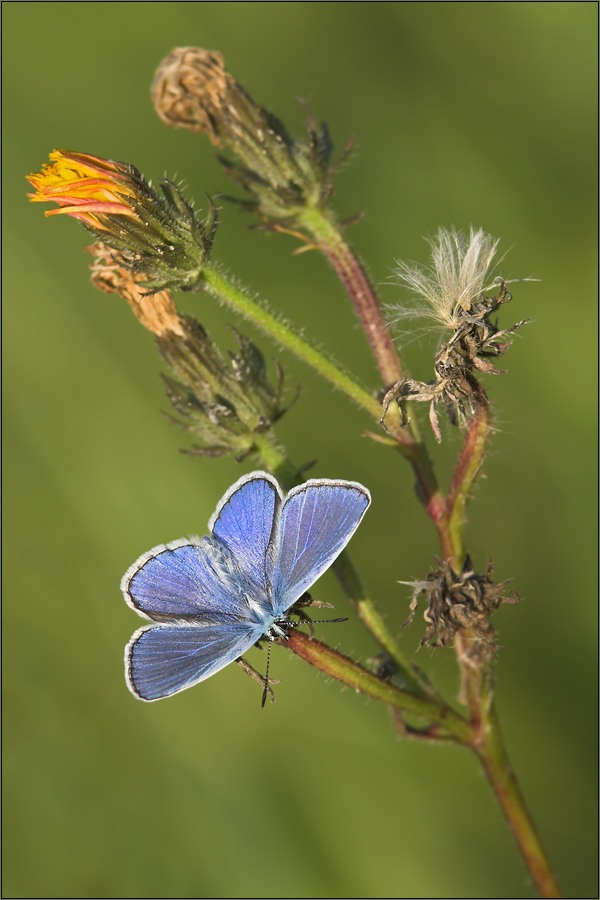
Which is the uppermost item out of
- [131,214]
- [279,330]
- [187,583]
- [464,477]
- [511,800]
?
[131,214]

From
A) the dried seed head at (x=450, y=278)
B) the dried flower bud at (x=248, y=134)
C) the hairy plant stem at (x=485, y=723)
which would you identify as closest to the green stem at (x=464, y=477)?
the hairy plant stem at (x=485, y=723)

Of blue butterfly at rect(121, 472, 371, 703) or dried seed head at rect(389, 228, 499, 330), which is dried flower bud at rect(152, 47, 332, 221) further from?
blue butterfly at rect(121, 472, 371, 703)

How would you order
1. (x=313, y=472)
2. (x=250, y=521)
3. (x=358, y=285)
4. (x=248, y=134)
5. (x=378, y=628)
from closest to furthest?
1. (x=250, y=521)
2. (x=378, y=628)
3. (x=358, y=285)
4. (x=248, y=134)
5. (x=313, y=472)

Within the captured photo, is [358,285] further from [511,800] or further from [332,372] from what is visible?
[511,800]

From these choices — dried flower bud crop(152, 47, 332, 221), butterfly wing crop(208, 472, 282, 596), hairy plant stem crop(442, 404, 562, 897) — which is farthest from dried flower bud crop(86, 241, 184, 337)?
hairy plant stem crop(442, 404, 562, 897)

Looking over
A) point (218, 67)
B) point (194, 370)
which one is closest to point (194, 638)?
point (194, 370)

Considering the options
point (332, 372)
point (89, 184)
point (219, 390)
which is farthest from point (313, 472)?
point (89, 184)

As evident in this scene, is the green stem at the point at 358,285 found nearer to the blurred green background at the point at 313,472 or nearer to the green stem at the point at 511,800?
the blurred green background at the point at 313,472
